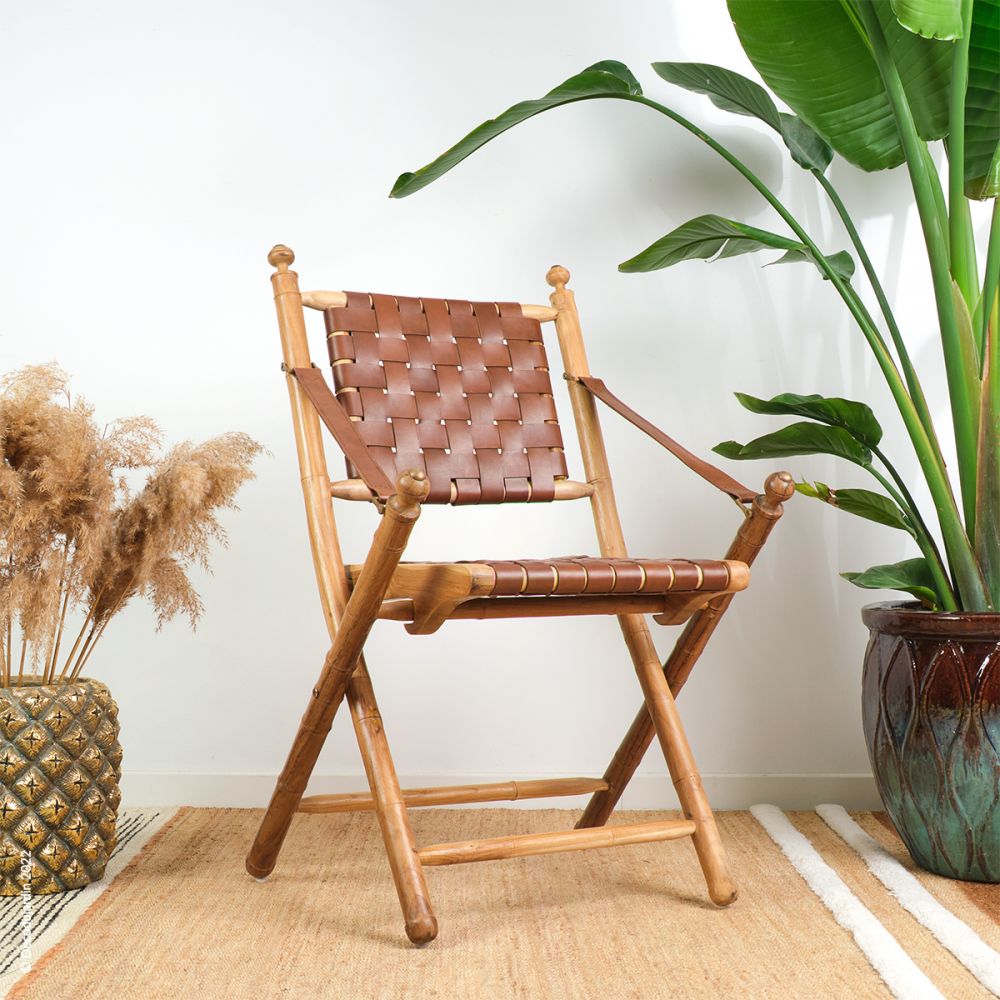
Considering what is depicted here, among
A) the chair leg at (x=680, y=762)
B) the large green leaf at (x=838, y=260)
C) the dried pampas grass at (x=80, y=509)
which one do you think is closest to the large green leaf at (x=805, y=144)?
the large green leaf at (x=838, y=260)

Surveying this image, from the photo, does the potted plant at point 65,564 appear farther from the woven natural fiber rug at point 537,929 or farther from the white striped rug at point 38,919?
the woven natural fiber rug at point 537,929

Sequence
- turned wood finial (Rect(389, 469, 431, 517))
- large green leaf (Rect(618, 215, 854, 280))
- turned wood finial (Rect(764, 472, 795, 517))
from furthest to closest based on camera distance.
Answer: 1. large green leaf (Rect(618, 215, 854, 280))
2. turned wood finial (Rect(764, 472, 795, 517))
3. turned wood finial (Rect(389, 469, 431, 517))

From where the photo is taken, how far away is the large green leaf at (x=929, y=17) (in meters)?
1.29


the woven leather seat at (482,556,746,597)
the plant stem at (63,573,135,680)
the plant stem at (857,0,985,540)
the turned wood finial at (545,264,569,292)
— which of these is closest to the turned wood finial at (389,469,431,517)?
the woven leather seat at (482,556,746,597)

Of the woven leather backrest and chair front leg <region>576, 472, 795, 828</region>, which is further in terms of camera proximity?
the woven leather backrest

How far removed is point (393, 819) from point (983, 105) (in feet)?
4.49

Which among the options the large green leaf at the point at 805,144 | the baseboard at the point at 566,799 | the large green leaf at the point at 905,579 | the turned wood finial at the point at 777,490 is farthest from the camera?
the baseboard at the point at 566,799

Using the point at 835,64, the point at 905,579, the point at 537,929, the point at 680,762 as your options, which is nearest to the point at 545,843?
the point at 537,929

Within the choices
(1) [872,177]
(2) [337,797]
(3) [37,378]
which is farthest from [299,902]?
(1) [872,177]

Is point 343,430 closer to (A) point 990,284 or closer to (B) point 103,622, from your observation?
(B) point 103,622

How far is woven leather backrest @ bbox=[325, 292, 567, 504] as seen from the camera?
59.4 inches

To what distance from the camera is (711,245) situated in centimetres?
171

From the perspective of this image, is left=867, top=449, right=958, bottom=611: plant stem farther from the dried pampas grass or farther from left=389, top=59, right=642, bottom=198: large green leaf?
Answer: the dried pampas grass

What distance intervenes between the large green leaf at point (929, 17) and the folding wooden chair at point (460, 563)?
0.57 meters
